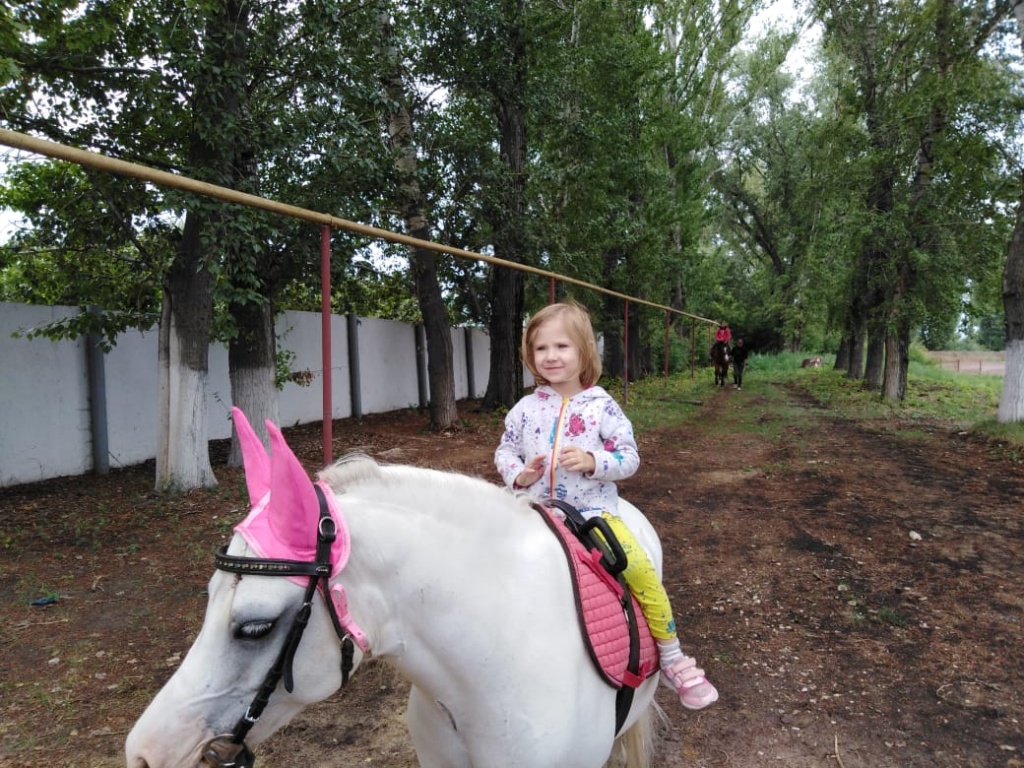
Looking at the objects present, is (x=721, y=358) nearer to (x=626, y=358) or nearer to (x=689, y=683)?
(x=626, y=358)

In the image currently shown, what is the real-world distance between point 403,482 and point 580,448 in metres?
0.59

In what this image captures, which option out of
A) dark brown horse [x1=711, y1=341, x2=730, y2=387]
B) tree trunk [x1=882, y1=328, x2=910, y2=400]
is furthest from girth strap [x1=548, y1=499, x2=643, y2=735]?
dark brown horse [x1=711, y1=341, x2=730, y2=387]

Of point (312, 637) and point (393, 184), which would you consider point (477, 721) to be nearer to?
point (312, 637)

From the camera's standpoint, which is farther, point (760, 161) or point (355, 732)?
point (760, 161)

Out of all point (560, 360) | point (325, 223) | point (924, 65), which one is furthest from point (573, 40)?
point (560, 360)

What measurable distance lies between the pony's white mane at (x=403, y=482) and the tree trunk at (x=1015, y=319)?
953 cm

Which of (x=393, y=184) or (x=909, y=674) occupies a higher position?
(x=393, y=184)

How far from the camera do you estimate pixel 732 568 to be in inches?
167

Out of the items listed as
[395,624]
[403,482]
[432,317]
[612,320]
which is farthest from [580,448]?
[612,320]

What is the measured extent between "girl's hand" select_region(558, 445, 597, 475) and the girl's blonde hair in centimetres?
31

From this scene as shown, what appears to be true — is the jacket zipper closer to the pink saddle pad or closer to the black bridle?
the pink saddle pad

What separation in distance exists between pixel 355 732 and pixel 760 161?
32.4m

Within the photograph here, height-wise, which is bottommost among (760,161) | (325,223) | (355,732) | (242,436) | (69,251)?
(355,732)

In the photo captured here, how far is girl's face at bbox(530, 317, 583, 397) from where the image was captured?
1.79 meters
